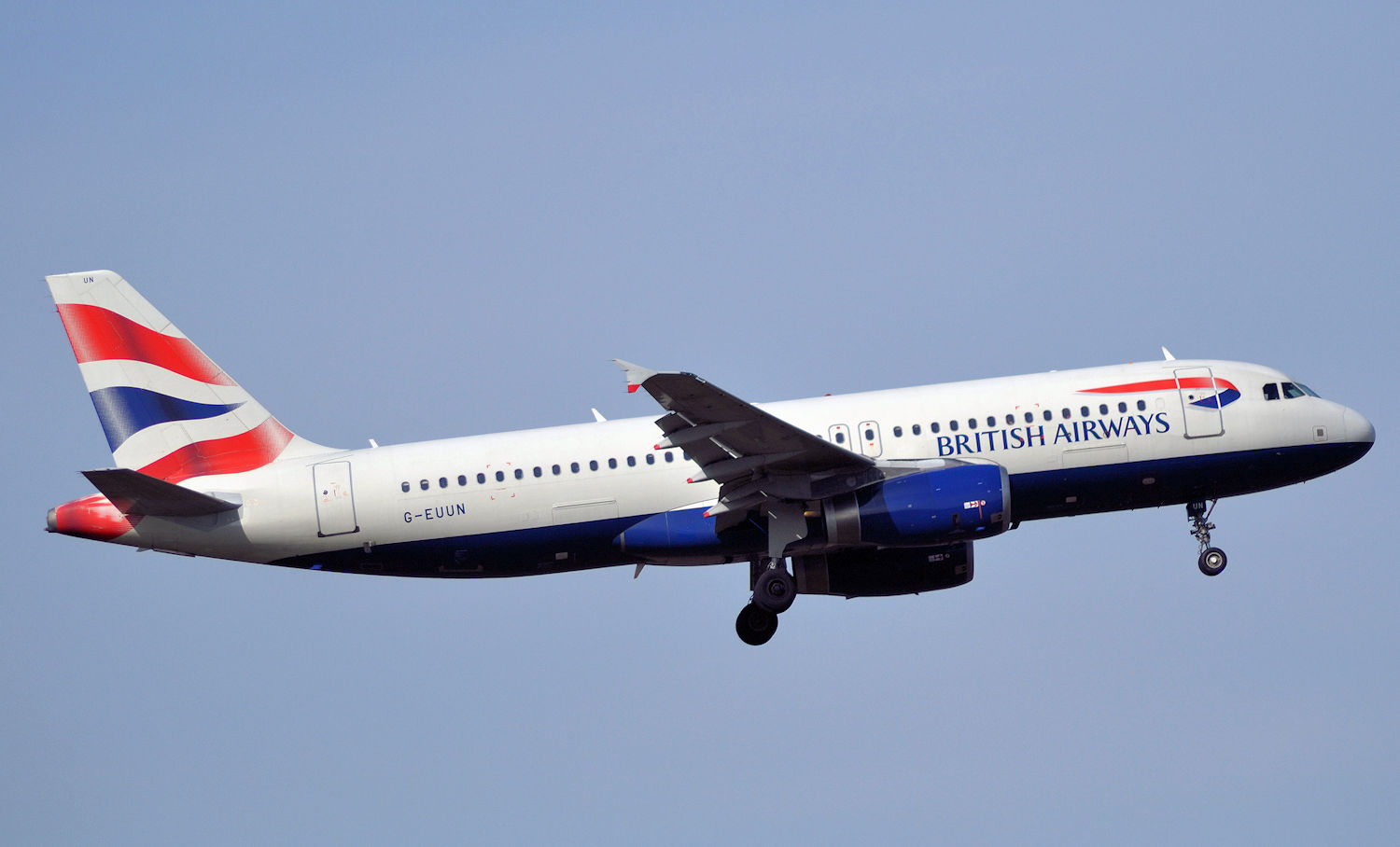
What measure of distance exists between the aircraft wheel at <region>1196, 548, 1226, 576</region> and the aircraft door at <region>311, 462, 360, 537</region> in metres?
20.4

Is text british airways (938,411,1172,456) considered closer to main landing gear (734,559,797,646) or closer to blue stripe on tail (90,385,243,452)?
main landing gear (734,559,797,646)

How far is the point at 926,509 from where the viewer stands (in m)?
41.5

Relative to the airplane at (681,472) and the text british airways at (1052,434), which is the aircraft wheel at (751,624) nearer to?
the airplane at (681,472)

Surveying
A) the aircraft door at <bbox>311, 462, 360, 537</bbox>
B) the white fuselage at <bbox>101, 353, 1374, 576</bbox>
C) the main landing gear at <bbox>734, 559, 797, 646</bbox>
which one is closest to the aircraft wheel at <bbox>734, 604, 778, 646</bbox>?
the main landing gear at <bbox>734, 559, 797, 646</bbox>

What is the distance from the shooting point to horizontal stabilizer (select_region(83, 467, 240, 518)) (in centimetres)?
4030

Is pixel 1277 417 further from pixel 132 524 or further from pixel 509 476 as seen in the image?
Result: pixel 132 524

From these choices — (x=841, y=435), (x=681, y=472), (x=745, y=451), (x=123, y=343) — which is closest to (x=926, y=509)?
(x=841, y=435)

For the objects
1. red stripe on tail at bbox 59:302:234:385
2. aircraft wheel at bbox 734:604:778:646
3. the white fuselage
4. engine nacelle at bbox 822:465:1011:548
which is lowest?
aircraft wheel at bbox 734:604:778:646

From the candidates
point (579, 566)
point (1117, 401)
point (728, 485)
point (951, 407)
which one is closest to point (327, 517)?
point (579, 566)

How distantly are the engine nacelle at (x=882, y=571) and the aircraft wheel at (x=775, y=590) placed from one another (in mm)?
3111

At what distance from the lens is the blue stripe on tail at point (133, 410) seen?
44531mm

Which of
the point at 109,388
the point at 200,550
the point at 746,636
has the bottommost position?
the point at 746,636

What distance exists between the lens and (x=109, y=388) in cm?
4475

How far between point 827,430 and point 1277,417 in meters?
10.9
